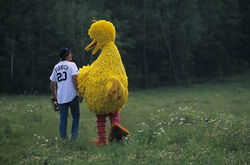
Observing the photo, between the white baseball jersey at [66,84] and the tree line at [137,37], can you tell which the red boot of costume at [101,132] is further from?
the tree line at [137,37]

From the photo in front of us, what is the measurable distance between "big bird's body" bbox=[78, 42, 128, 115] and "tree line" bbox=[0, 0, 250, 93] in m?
17.5

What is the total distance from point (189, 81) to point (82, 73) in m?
24.1

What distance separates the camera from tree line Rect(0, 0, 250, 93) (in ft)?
79.5

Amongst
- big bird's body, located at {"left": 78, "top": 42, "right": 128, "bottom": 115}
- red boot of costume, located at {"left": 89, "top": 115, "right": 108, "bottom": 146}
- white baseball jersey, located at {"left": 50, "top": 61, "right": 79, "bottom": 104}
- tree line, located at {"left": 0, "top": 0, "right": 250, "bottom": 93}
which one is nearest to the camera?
big bird's body, located at {"left": 78, "top": 42, "right": 128, "bottom": 115}

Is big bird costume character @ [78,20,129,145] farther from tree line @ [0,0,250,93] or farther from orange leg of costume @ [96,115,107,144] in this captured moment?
tree line @ [0,0,250,93]

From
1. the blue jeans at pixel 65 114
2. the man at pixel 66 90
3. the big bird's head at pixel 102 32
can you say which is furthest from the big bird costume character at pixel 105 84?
the blue jeans at pixel 65 114

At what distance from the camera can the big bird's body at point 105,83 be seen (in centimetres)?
550

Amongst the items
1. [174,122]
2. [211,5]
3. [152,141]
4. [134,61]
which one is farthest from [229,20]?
[152,141]

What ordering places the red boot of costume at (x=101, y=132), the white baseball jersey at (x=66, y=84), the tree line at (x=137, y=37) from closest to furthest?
the red boot of costume at (x=101, y=132), the white baseball jersey at (x=66, y=84), the tree line at (x=137, y=37)

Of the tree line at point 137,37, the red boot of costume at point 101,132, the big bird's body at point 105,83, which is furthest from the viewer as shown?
the tree line at point 137,37

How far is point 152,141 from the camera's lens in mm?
5891

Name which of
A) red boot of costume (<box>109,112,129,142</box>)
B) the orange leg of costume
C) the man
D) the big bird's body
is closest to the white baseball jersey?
the man

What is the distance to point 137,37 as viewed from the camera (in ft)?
95.0

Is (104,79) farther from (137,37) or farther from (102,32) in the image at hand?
(137,37)
